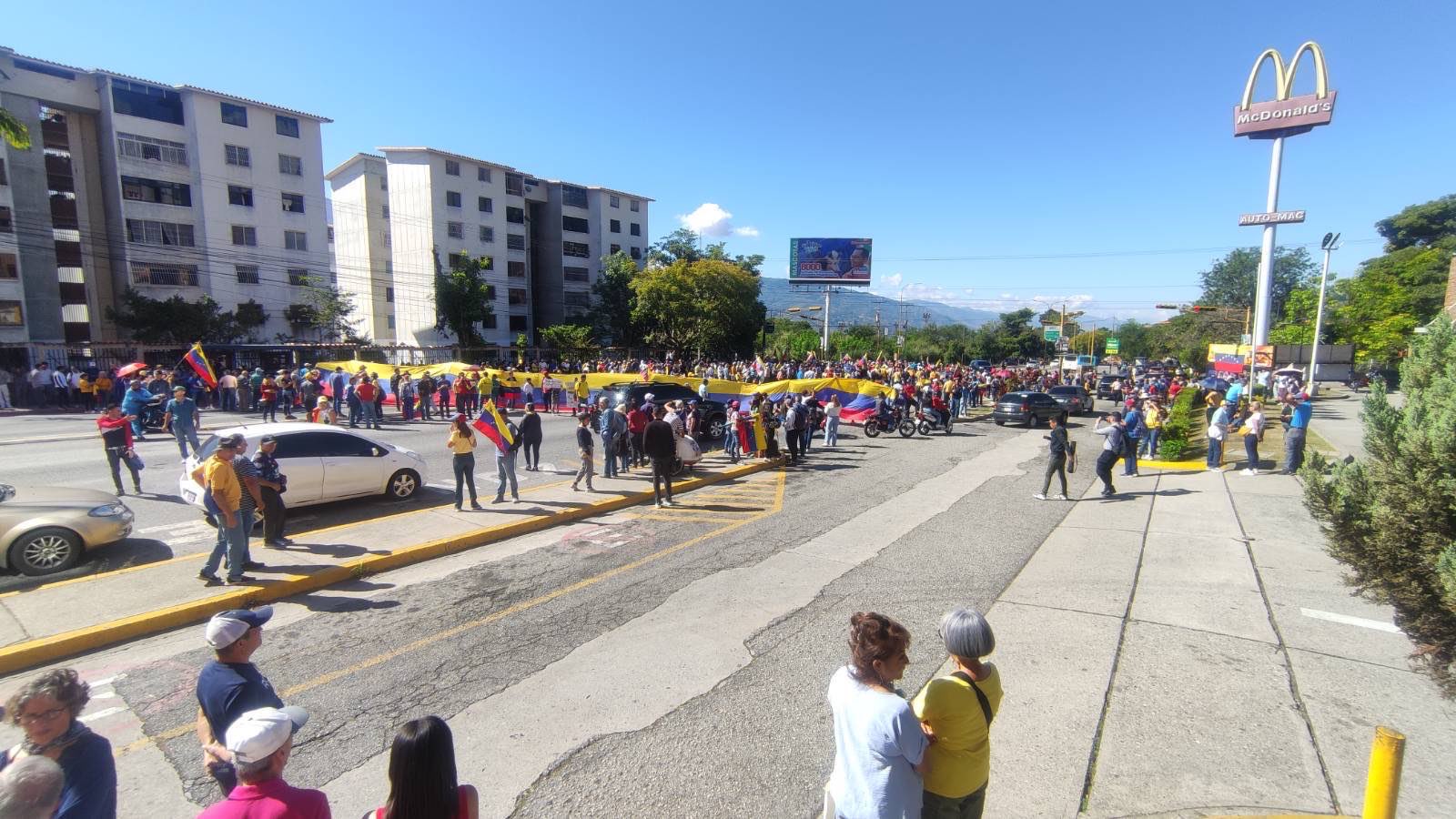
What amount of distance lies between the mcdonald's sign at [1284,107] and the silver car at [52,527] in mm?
44253

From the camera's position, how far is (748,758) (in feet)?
14.5

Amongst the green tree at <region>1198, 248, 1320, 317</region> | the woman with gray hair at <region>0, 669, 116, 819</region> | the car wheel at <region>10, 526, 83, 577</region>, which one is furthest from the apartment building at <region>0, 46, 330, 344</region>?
the green tree at <region>1198, 248, 1320, 317</region>

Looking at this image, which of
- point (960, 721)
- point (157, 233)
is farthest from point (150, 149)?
point (960, 721)

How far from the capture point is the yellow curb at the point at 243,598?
18.7 ft

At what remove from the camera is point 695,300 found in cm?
4578

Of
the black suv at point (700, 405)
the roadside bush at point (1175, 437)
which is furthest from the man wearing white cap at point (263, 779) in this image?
the roadside bush at point (1175, 437)

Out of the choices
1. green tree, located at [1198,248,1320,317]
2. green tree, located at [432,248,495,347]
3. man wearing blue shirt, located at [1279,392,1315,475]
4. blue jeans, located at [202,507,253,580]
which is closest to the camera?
blue jeans, located at [202,507,253,580]

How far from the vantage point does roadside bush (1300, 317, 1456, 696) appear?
412 cm

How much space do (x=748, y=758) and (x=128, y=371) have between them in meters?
21.1

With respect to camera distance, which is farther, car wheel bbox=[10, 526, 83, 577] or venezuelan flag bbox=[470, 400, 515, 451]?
venezuelan flag bbox=[470, 400, 515, 451]

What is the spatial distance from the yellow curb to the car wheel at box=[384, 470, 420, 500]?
2.59 metres

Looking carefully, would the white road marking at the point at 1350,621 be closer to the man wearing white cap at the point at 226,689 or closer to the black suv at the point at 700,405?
the man wearing white cap at the point at 226,689

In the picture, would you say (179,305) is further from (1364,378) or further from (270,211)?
(1364,378)

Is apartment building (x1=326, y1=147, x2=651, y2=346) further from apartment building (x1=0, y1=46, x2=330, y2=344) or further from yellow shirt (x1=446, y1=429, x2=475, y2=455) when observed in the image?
yellow shirt (x1=446, y1=429, x2=475, y2=455)
